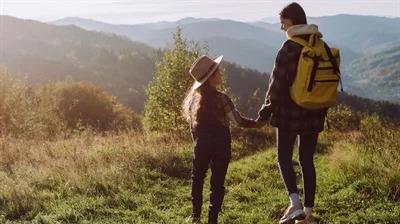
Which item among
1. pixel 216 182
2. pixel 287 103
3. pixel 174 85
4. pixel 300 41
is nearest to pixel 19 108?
pixel 174 85

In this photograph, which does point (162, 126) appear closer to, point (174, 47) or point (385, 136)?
point (174, 47)

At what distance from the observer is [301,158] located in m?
5.44

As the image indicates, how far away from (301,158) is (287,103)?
65cm

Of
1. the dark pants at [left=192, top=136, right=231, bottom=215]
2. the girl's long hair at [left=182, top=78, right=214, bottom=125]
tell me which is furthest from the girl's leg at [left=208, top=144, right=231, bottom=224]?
the girl's long hair at [left=182, top=78, right=214, bottom=125]

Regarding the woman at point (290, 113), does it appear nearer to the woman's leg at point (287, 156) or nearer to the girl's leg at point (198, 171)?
the woman's leg at point (287, 156)

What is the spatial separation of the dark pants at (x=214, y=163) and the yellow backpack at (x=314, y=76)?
1.05 meters

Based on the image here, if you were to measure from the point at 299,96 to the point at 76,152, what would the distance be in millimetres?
6705

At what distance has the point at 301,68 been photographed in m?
5.07

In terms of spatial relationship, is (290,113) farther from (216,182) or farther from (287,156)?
(216,182)

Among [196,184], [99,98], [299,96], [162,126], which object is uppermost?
[299,96]

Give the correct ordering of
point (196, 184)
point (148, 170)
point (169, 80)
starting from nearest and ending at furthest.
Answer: point (196, 184), point (148, 170), point (169, 80)

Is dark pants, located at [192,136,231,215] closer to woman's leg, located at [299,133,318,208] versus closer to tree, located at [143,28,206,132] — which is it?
woman's leg, located at [299,133,318,208]

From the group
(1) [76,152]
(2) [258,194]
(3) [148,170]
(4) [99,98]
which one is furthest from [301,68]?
(4) [99,98]

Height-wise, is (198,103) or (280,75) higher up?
(280,75)
